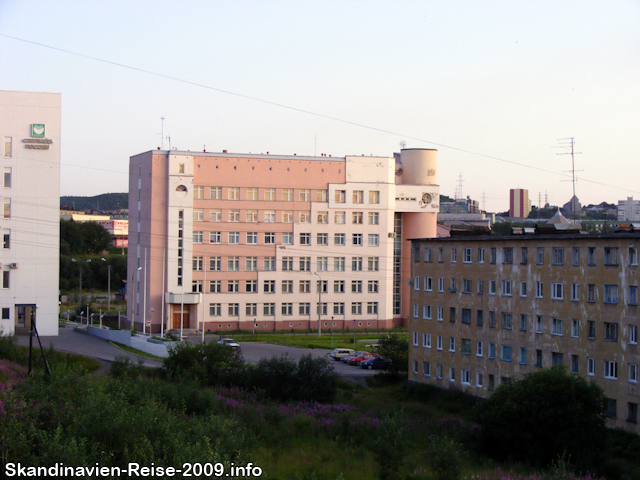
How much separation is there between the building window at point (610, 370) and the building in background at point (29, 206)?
113ft

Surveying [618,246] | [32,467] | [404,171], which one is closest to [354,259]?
[404,171]

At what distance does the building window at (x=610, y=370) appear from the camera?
A: 96.1 feet

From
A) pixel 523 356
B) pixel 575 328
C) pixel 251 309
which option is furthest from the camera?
pixel 251 309

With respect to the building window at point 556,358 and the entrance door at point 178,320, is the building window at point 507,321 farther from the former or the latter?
the entrance door at point 178,320

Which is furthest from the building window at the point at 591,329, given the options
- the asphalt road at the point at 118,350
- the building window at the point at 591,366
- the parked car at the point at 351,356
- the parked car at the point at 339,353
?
the parked car at the point at 339,353

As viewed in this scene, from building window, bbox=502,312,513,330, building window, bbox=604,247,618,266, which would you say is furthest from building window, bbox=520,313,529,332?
building window, bbox=604,247,618,266

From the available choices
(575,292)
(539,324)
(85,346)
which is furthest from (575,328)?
(85,346)

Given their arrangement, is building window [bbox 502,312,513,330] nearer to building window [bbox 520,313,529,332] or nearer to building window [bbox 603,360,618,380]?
building window [bbox 520,313,529,332]

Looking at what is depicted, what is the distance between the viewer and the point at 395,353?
43.0 metres

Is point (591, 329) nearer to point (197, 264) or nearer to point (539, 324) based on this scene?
point (539, 324)

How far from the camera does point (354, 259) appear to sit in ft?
210

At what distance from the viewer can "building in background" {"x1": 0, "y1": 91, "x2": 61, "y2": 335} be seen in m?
46.9

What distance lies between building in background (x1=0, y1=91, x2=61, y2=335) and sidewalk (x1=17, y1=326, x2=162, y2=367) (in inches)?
80.9

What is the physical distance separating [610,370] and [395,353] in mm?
15431
